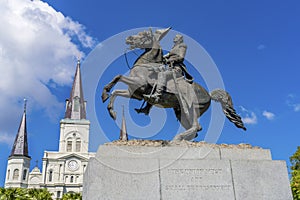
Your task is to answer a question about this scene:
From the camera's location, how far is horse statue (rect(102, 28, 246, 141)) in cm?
933

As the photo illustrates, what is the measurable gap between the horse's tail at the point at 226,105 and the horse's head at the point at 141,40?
8.58ft

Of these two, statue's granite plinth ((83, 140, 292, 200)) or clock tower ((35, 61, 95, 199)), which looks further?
clock tower ((35, 61, 95, 199))

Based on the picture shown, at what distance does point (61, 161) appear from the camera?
91.6 m

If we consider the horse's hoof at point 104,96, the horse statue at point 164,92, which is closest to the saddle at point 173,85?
the horse statue at point 164,92

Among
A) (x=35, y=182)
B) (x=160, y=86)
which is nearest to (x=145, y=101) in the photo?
(x=160, y=86)

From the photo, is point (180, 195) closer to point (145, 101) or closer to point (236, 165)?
point (236, 165)

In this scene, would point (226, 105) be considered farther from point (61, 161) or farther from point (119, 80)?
point (61, 161)

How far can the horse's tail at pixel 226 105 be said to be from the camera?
10.2m

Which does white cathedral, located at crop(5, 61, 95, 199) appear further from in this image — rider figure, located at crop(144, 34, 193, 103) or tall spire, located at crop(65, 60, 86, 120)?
rider figure, located at crop(144, 34, 193, 103)

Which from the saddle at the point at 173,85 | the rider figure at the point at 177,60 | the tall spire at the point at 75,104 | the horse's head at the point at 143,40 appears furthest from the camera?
the tall spire at the point at 75,104

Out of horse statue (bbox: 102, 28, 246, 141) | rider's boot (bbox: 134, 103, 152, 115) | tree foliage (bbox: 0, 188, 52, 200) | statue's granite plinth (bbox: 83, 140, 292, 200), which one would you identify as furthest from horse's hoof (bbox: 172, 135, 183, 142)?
tree foliage (bbox: 0, 188, 52, 200)

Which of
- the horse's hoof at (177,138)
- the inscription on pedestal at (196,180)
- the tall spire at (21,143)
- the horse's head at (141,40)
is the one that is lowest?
the inscription on pedestal at (196,180)

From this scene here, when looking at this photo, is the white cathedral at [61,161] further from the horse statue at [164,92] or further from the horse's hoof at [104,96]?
the horse's hoof at [104,96]

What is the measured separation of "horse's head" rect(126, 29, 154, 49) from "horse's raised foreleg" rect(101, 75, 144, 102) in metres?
1.52
